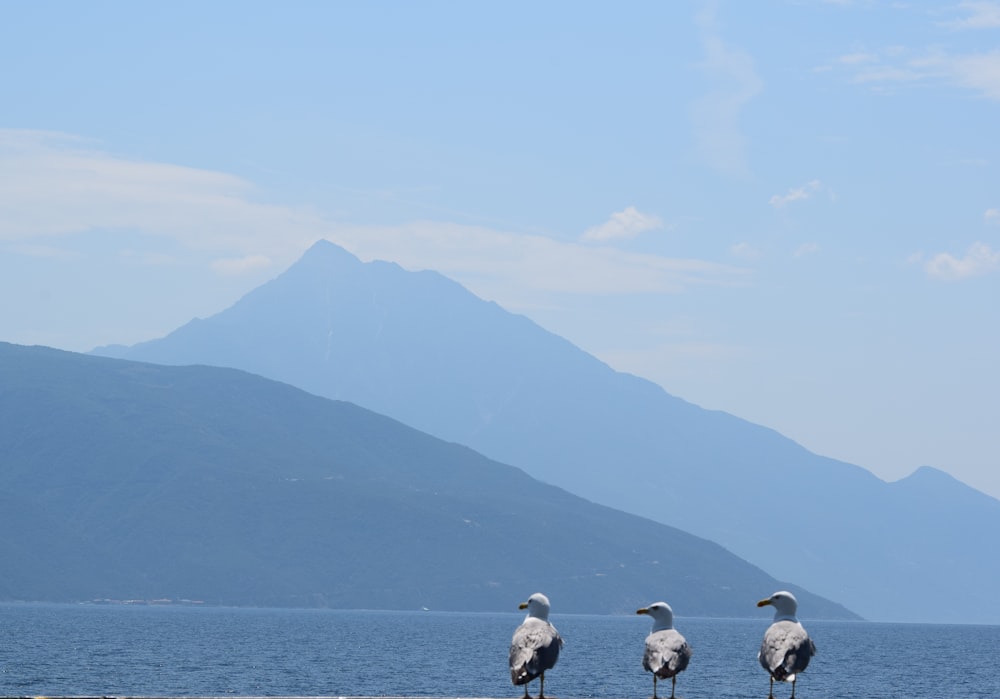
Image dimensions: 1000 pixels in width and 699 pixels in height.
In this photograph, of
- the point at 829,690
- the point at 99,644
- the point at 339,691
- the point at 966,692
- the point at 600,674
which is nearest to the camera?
the point at 339,691

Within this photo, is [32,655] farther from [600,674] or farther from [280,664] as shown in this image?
[600,674]

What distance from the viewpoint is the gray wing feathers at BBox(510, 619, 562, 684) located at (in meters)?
32.2

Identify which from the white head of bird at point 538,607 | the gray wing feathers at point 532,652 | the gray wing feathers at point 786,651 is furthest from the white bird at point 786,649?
the white head of bird at point 538,607

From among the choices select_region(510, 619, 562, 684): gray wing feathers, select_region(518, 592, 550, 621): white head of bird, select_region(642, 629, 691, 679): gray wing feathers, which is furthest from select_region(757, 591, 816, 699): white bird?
select_region(518, 592, 550, 621): white head of bird

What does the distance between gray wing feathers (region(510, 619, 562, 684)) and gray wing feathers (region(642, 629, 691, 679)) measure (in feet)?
7.05

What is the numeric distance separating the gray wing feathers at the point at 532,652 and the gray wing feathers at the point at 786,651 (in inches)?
180

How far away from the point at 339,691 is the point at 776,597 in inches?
3639

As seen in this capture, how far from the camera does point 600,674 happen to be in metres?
159

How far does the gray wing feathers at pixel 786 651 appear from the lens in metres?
31.9

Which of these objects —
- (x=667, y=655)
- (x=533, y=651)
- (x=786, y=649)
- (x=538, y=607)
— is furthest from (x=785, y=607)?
(x=533, y=651)

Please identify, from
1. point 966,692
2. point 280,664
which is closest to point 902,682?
point 966,692

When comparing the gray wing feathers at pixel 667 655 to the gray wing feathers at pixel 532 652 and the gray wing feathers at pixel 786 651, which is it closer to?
the gray wing feathers at pixel 786 651

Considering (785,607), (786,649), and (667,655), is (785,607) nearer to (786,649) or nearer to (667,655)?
(786,649)

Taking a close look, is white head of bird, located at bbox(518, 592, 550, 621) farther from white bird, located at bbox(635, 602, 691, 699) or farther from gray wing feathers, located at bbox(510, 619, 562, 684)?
white bird, located at bbox(635, 602, 691, 699)
